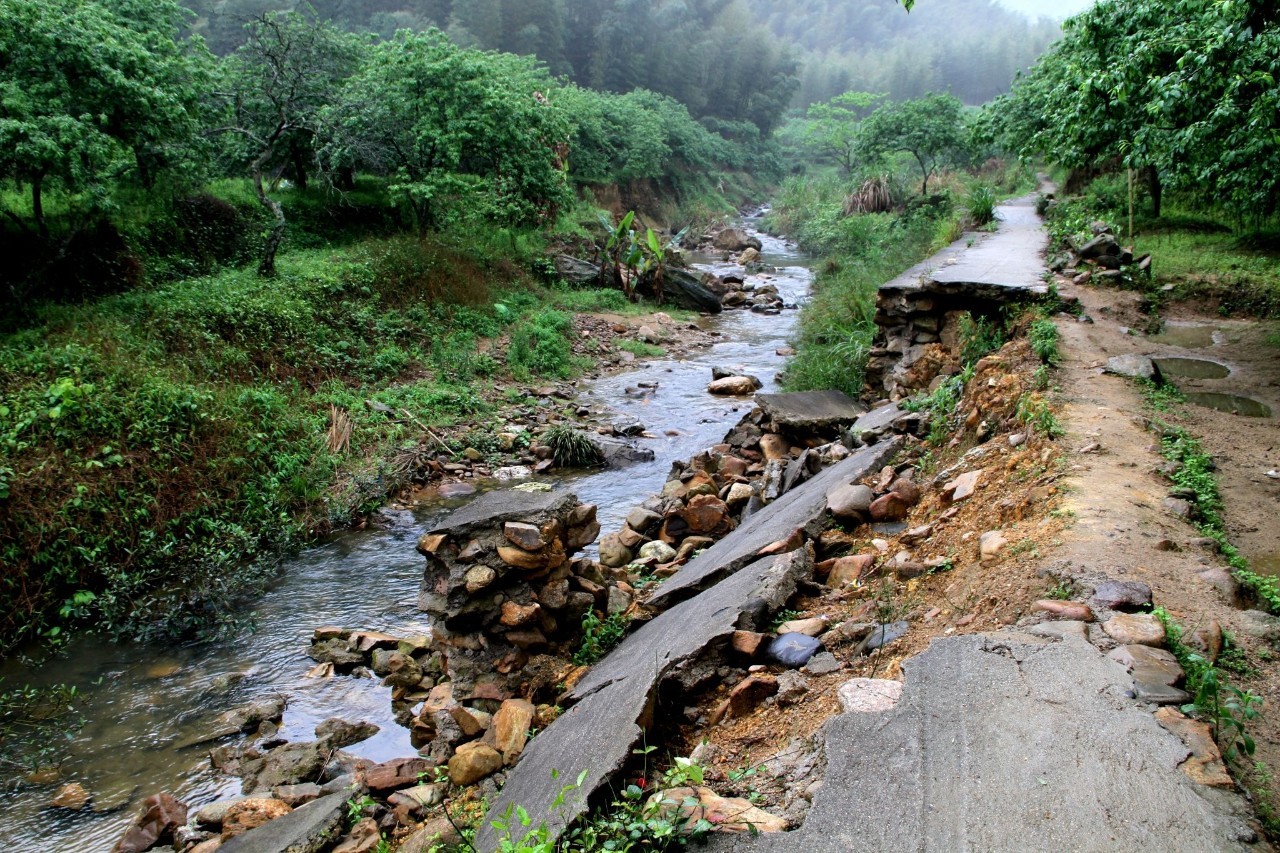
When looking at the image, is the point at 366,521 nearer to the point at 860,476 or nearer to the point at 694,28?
the point at 860,476

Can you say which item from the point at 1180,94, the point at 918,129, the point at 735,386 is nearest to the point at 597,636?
the point at 1180,94

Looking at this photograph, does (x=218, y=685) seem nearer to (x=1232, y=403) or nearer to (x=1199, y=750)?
(x=1199, y=750)

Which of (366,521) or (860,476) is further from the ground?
(860,476)

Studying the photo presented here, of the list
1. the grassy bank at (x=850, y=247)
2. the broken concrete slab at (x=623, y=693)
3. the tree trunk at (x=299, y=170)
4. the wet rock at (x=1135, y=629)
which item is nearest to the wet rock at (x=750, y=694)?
the broken concrete slab at (x=623, y=693)

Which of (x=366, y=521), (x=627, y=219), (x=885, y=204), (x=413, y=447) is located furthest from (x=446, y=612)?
(x=885, y=204)

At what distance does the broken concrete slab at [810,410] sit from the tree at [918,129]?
19341 millimetres

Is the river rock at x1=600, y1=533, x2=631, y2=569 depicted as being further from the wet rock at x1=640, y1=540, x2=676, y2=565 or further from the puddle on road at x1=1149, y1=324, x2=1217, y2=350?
the puddle on road at x1=1149, y1=324, x2=1217, y2=350

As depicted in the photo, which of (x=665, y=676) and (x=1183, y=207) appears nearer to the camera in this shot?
(x=665, y=676)

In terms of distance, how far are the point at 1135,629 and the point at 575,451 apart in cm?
785

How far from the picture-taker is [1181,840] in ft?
6.62

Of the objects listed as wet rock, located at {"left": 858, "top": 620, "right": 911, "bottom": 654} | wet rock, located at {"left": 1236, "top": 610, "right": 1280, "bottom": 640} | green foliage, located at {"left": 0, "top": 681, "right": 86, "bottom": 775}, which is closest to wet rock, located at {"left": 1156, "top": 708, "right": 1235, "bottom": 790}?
wet rock, located at {"left": 1236, "top": 610, "right": 1280, "bottom": 640}

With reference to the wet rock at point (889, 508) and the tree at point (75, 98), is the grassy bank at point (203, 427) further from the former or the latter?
the wet rock at point (889, 508)

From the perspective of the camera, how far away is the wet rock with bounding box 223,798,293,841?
13.8 ft

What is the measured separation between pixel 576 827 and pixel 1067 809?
1555mm
